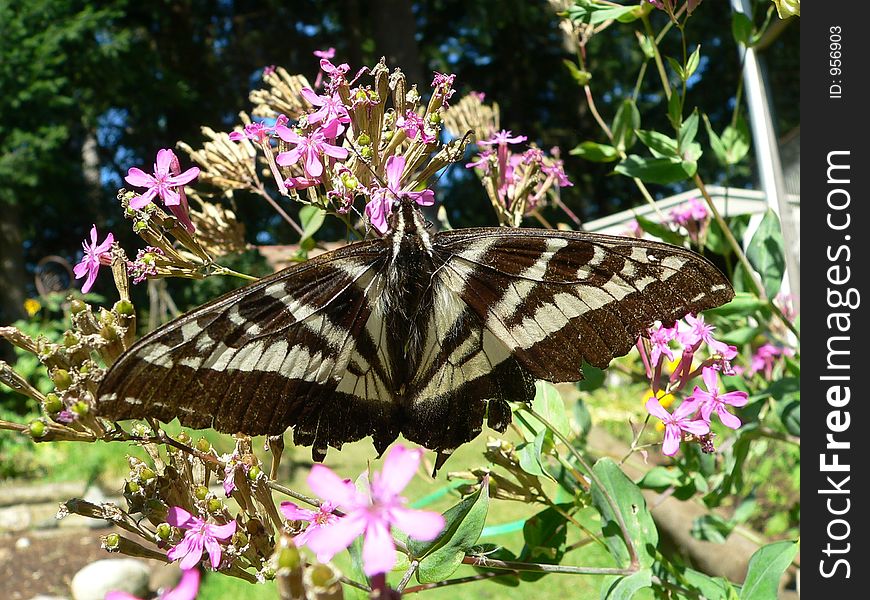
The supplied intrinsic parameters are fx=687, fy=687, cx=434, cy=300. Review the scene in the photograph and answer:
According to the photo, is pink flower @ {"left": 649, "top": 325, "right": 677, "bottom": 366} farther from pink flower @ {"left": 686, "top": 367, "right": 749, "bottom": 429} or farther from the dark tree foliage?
the dark tree foliage

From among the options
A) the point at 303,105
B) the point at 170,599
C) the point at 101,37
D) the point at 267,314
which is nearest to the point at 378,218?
the point at 267,314

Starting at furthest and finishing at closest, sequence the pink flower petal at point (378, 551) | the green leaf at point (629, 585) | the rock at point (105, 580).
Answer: the rock at point (105, 580), the green leaf at point (629, 585), the pink flower petal at point (378, 551)

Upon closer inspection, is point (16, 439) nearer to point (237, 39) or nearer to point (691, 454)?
point (691, 454)

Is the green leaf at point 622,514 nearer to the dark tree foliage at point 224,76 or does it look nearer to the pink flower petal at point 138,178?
the pink flower petal at point 138,178

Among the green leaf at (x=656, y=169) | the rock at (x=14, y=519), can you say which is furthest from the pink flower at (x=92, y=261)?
the rock at (x=14, y=519)

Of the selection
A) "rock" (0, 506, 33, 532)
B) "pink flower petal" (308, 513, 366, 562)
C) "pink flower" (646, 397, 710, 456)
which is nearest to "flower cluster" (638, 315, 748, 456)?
"pink flower" (646, 397, 710, 456)

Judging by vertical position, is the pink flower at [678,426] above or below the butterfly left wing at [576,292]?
below

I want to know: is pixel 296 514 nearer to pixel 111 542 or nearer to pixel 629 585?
pixel 111 542
